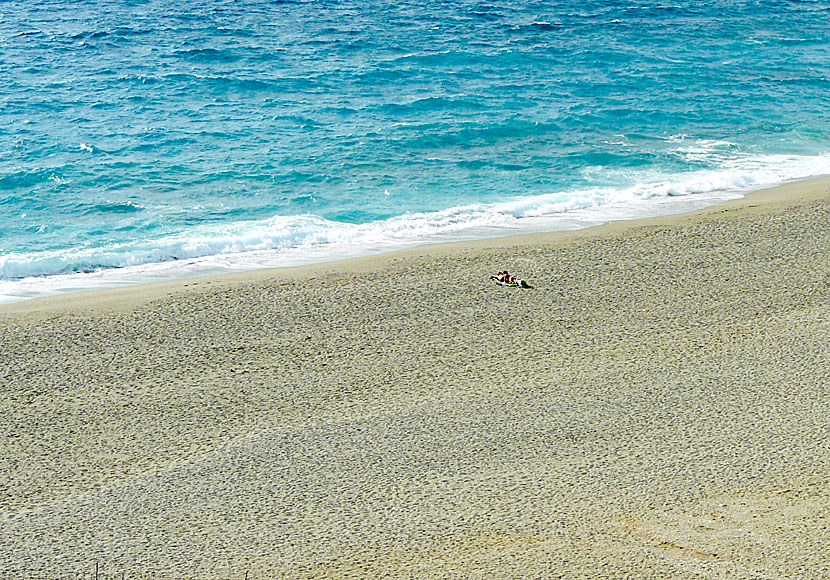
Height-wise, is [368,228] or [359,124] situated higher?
[359,124]

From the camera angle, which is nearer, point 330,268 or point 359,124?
point 330,268

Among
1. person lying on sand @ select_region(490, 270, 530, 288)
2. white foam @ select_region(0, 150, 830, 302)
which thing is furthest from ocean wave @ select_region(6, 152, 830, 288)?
person lying on sand @ select_region(490, 270, 530, 288)

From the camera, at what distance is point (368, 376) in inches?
339

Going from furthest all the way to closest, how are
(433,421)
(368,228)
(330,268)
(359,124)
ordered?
(359,124), (368,228), (330,268), (433,421)

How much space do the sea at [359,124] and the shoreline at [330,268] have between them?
0.38m

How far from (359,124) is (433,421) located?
11.5 m

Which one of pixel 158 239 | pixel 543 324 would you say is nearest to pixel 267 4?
pixel 158 239

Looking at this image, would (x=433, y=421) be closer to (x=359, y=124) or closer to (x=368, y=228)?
A: (x=368, y=228)

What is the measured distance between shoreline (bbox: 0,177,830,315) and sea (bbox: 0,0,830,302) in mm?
384

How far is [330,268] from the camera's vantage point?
37.8 feet

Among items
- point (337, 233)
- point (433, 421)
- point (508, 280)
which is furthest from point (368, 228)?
point (433, 421)

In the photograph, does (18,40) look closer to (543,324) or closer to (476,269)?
(476,269)

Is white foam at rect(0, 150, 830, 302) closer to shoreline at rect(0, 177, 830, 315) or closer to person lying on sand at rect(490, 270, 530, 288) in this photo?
shoreline at rect(0, 177, 830, 315)

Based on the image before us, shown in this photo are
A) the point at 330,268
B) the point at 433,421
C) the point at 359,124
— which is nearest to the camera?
the point at 433,421
